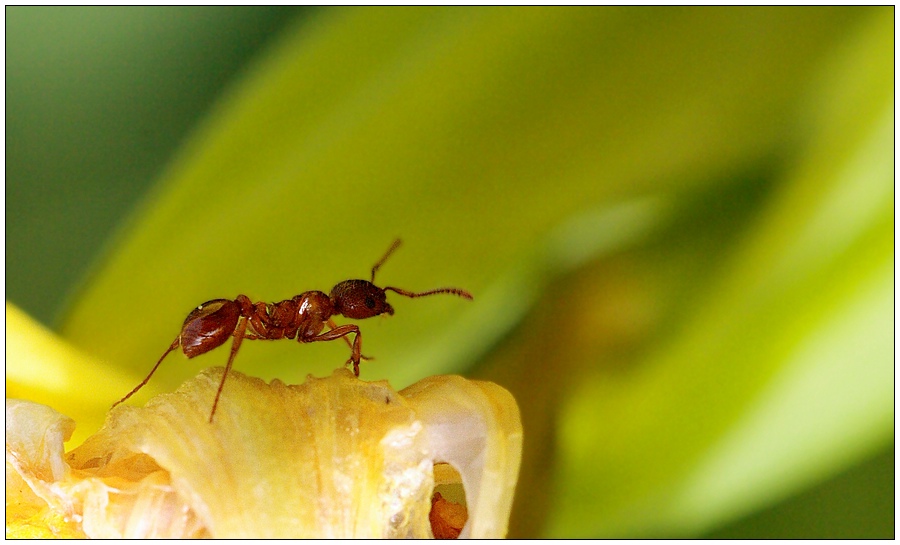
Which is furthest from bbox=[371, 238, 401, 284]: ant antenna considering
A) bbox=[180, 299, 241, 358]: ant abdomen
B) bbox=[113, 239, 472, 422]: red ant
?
bbox=[180, 299, 241, 358]: ant abdomen

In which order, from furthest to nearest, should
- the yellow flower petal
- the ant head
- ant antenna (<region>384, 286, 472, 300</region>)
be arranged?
the ant head < ant antenna (<region>384, 286, 472, 300</region>) < the yellow flower petal

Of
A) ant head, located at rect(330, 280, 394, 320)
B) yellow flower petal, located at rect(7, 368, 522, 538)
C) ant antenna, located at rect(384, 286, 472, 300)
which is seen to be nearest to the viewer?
yellow flower petal, located at rect(7, 368, 522, 538)

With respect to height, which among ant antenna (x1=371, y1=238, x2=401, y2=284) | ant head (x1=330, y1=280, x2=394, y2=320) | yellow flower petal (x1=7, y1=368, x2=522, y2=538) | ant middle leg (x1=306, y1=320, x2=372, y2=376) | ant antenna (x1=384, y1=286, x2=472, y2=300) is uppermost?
ant antenna (x1=371, y1=238, x2=401, y2=284)

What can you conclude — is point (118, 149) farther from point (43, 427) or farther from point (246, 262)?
point (43, 427)

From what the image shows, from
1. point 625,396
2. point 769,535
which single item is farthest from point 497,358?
point 769,535

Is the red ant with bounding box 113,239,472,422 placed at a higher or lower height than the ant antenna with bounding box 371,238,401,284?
lower

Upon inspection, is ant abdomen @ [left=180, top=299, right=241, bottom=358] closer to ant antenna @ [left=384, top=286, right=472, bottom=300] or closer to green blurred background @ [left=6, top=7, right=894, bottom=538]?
→ green blurred background @ [left=6, top=7, right=894, bottom=538]

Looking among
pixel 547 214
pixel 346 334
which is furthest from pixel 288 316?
pixel 547 214
